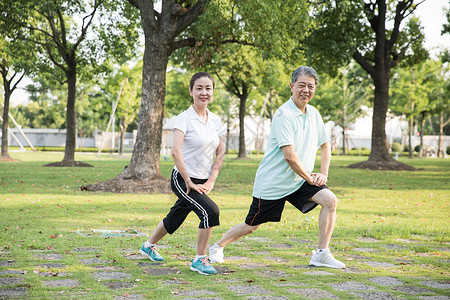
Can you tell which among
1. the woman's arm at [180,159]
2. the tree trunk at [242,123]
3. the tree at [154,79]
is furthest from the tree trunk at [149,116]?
the tree trunk at [242,123]

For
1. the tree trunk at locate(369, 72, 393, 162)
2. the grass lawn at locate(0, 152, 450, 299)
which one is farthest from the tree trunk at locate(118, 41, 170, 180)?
the tree trunk at locate(369, 72, 393, 162)

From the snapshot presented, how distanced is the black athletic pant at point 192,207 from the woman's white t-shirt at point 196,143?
0.36 ft

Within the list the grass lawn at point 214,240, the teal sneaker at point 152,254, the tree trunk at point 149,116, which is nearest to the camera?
the grass lawn at point 214,240

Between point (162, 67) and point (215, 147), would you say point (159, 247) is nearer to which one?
point (215, 147)

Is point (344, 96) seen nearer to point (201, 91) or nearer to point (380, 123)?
point (380, 123)

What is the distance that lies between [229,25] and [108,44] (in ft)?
33.4

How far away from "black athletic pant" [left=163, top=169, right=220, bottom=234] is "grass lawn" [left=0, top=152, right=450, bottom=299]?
457mm

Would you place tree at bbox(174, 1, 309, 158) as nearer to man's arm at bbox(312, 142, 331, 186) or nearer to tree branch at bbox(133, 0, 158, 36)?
tree branch at bbox(133, 0, 158, 36)

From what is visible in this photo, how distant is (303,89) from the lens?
4785 mm

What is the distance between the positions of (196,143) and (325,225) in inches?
58.2

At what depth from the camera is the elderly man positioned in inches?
185

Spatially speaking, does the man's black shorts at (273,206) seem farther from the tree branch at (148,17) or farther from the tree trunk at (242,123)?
the tree trunk at (242,123)

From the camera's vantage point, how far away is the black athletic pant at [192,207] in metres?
4.51

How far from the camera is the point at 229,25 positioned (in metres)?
14.6
